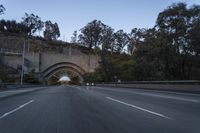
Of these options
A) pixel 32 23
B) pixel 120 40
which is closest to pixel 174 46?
pixel 120 40

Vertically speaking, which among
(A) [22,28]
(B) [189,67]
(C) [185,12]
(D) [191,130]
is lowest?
(D) [191,130]

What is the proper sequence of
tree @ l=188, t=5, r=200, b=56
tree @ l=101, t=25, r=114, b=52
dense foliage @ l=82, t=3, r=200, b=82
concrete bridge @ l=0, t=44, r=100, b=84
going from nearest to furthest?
tree @ l=188, t=5, r=200, b=56, dense foliage @ l=82, t=3, r=200, b=82, concrete bridge @ l=0, t=44, r=100, b=84, tree @ l=101, t=25, r=114, b=52

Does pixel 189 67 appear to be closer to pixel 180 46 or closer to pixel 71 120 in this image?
pixel 180 46

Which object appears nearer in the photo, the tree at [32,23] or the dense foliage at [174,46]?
the dense foliage at [174,46]

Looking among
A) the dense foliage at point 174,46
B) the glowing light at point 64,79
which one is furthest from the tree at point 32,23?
the dense foliage at point 174,46

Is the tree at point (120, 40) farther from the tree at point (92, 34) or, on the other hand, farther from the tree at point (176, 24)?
the tree at point (176, 24)

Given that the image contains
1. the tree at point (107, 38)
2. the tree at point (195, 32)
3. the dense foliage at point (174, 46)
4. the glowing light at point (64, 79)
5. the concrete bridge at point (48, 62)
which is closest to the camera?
the tree at point (195, 32)

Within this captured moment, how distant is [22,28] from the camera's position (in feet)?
618

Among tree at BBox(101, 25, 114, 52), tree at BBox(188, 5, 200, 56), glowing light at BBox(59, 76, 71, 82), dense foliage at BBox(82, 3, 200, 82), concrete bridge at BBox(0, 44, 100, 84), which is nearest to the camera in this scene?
tree at BBox(188, 5, 200, 56)

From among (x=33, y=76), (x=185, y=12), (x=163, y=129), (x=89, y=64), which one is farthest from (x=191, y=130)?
(x=89, y=64)

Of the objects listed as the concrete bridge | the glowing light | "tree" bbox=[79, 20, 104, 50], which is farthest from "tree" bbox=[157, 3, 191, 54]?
the glowing light

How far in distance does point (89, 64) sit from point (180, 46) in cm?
8210

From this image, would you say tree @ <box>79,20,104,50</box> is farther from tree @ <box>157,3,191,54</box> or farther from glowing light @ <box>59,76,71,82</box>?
tree @ <box>157,3,191,54</box>

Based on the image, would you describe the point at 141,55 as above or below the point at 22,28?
below
